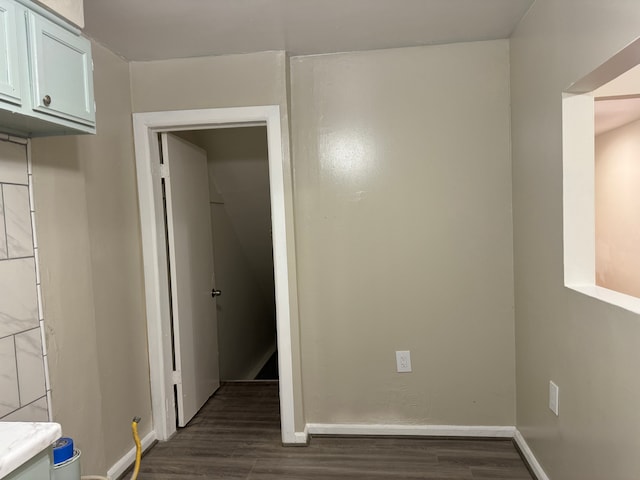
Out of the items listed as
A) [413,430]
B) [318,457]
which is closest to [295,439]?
[318,457]

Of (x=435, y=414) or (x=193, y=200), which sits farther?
(x=193, y=200)

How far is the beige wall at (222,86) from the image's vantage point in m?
2.55

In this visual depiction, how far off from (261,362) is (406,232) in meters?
3.16

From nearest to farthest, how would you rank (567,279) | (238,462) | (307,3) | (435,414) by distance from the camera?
(567,279) → (307,3) → (238,462) → (435,414)

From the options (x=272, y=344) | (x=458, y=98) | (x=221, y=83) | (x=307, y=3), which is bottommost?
(x=272, y=344)

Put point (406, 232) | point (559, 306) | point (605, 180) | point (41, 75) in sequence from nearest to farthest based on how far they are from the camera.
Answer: point (41, 75) → point (559, 306) → point (406, 232) → point (605, 180)

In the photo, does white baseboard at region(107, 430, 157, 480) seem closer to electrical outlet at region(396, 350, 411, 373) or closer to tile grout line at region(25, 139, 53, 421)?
tile grout line at region(25, 139, 53, 421)

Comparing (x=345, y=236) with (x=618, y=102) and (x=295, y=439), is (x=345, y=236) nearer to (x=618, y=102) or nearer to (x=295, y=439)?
(x=295, y=439)

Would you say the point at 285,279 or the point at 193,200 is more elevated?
the point at 193,200

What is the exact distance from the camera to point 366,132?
8.63 ft

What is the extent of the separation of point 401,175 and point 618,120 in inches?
67.4

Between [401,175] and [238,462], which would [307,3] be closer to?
[401,175]

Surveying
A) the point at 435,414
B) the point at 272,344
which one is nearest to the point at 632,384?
the point at 435,414

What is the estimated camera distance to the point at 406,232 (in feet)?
8.63
